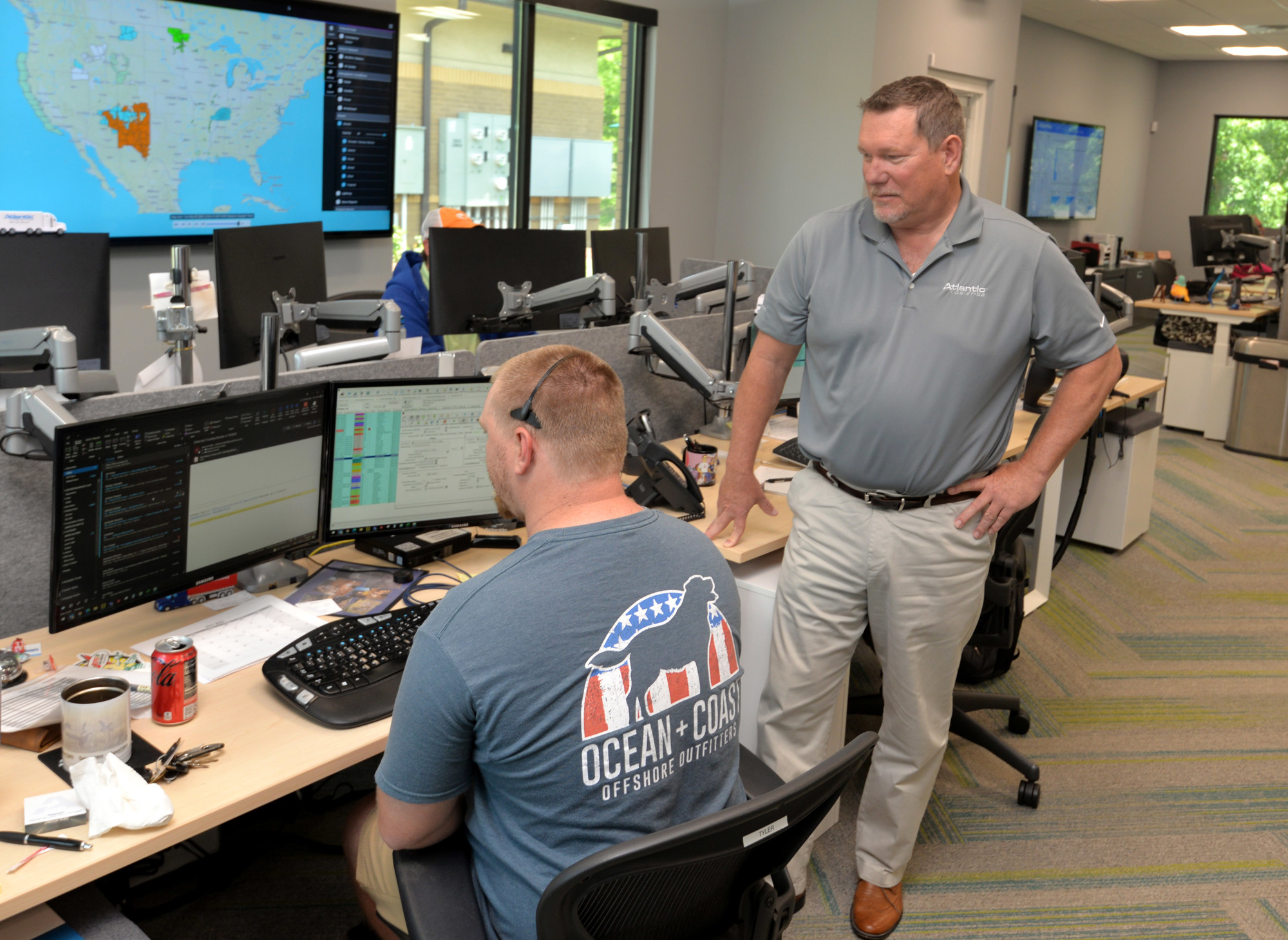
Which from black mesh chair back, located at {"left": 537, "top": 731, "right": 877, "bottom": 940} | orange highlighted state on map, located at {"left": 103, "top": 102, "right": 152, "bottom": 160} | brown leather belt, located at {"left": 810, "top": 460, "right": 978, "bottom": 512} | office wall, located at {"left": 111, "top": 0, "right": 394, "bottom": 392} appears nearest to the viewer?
black mesh chair back, located at {"left": 537, "top": 731, "right": 877, "bottom": 940}

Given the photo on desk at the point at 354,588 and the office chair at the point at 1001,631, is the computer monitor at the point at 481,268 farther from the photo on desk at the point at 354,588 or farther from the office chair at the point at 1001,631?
the office chair at the point at 1001,631

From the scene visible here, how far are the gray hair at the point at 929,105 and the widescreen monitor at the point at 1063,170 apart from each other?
24.4 ft

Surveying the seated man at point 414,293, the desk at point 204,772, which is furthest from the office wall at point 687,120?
the desk at point 204,772

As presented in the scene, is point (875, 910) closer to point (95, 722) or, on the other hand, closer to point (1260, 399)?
point (95, 722)

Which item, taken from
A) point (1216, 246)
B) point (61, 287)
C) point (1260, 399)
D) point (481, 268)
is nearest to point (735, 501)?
point (481, 268)

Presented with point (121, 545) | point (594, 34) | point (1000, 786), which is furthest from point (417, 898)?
point (594, 34)

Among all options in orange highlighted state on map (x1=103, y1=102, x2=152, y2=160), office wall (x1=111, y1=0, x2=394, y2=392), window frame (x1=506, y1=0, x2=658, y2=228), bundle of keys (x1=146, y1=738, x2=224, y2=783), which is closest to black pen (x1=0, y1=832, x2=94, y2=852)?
bundle of keys (x1=146, y1=738, x2=224, y2=783)

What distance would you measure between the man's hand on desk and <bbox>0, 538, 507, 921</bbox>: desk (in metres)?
0.90

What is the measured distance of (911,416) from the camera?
183 centimetres

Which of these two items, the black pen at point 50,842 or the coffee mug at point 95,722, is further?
the coffee mug at point 95,722

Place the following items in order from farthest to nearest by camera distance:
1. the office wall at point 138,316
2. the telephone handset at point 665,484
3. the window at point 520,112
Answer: the window at point 520,112
the office wall at point 138,316
the telephone handset at point 665,484

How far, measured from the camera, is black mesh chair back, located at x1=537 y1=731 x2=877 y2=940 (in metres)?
0.97

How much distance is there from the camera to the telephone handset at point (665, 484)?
229 centimetres

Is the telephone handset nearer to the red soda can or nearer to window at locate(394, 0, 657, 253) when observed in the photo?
the red soda can
